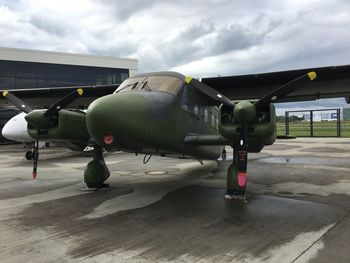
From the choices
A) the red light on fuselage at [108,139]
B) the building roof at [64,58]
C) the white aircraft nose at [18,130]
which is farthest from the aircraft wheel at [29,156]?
the building roof at [64,58]

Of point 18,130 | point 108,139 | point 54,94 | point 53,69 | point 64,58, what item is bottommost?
point 108,139

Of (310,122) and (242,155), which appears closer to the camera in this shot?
(242,155)

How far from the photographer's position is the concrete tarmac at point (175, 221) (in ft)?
16.1

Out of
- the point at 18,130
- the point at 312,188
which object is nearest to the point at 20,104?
the point at 312,188

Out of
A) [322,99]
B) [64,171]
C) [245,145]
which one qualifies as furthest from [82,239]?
[322,99]

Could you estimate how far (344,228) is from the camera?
19.9ft

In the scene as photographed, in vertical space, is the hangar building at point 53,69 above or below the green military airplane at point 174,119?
above

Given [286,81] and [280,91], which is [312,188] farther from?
[280,91]

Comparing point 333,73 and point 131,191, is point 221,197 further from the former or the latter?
point 333,73

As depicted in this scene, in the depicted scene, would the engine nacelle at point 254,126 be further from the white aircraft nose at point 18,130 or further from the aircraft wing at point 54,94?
the white aircraft nose at point 18,130

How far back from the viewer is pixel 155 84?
8.60m

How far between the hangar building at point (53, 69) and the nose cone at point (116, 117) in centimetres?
3007

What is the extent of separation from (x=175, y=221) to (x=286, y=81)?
611 cm

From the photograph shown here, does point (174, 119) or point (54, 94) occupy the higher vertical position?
point (54, 94)
